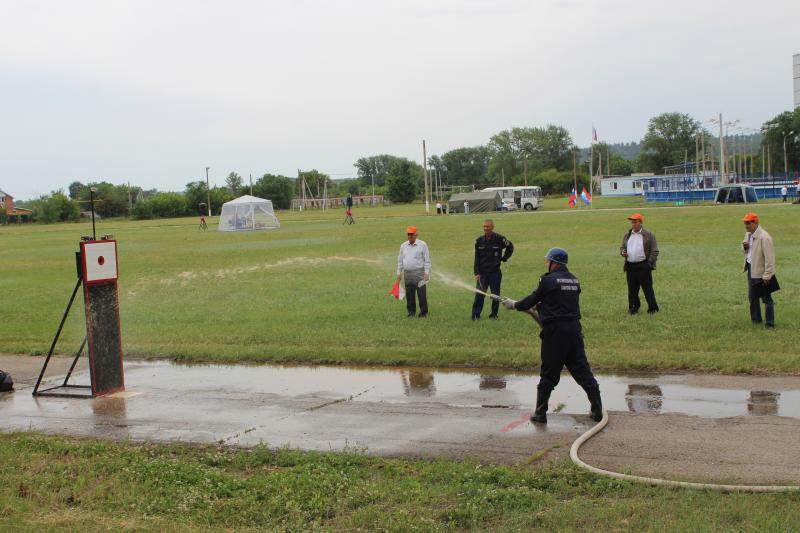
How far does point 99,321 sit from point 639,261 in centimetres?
968

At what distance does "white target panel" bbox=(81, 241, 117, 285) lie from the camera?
438 inches

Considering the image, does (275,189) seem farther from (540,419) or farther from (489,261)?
(540,419)

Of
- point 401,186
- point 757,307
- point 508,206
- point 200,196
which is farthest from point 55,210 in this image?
point 757,307

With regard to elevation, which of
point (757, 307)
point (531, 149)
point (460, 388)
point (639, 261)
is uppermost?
point (531, 149)

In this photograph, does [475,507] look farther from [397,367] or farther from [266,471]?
[397,367]

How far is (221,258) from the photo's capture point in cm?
3488

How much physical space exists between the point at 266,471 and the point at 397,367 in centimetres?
551

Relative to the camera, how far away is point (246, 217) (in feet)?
210

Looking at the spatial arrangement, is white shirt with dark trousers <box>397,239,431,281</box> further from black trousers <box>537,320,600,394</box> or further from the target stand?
black trousers <box>537,320,600,394</box>

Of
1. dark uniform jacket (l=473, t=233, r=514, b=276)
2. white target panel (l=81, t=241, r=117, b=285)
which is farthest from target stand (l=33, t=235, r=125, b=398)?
dark uniform jacket (l=473, t=233, r=514, b=276)

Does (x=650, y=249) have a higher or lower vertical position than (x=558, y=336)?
higher

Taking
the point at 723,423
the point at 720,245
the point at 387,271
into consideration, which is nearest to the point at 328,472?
the point at 723,423

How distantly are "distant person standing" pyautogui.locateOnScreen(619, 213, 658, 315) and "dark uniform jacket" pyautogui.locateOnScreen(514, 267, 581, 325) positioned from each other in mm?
7173

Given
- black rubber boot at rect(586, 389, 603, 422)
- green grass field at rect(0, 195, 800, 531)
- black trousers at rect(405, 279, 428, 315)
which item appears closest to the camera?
green grass field at rect(0, 195, 800, 531)
